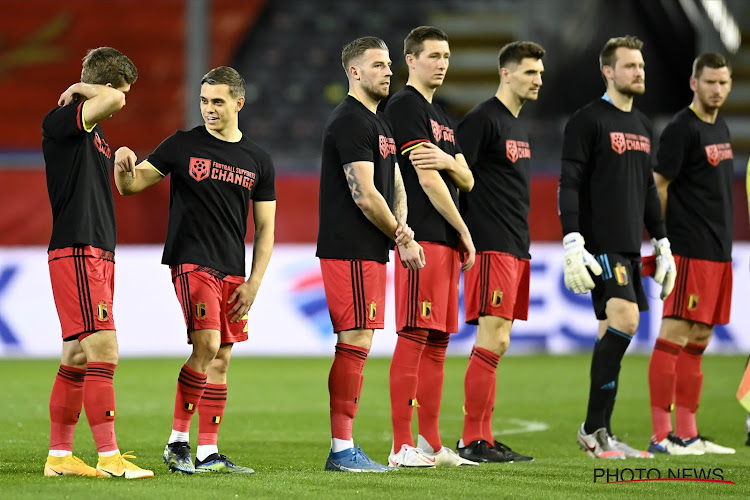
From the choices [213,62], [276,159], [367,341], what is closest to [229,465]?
[367,341]

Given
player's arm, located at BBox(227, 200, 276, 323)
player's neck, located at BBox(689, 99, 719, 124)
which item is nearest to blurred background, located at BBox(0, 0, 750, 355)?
player's neck, located at BBox(689, 99, 719, 124)

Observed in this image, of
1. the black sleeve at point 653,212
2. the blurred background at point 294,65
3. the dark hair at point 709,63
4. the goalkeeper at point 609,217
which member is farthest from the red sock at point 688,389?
the blurred background at point 294,65

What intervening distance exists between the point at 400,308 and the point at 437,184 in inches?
26.9

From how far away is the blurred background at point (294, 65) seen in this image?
51.6ft

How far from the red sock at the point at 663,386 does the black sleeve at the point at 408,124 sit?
2393 millimetres

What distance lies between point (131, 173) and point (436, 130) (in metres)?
1.68

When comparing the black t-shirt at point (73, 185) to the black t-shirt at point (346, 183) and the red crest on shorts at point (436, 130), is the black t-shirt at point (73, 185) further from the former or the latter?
the red crest on shorts at point (436, 130)

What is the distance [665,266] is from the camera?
734 centimetres

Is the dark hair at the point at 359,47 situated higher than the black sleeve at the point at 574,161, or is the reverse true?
the dark hair at the point at 359,47

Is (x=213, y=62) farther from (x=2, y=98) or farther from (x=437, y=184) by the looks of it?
(x=437, y=184)

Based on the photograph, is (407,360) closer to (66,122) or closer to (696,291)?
(66,122)

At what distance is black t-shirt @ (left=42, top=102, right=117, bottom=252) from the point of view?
5.50 m

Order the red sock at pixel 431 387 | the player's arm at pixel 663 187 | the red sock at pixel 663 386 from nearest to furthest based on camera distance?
the red sock at pixel 431 387 < the red sock at pixel 663 386 < the player's arm at pixel 663 187

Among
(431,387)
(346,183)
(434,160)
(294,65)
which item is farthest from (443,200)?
(294,65)
